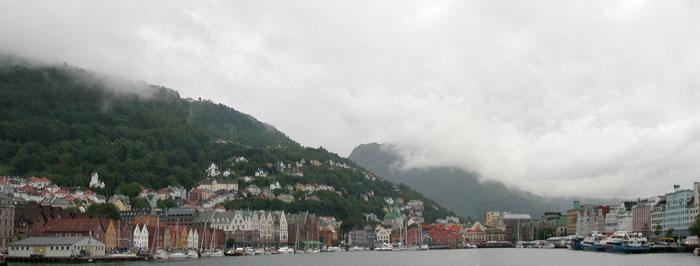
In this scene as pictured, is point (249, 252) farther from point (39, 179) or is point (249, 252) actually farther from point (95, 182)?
point (95, 182)

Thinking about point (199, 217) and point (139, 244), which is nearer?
point (139, 244)

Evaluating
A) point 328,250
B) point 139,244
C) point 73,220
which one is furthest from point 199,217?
point 73,220

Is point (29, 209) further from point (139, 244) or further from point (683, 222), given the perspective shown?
point (683, 222)

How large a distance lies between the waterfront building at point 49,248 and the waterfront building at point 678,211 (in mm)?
108400

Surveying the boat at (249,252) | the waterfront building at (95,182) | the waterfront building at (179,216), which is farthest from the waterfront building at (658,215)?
the waterfront building at (95,182)

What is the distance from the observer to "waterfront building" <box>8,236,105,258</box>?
98375mm

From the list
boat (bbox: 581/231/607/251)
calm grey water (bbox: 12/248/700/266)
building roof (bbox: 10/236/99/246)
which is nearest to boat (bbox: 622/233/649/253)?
calm grey water (bbox: 12/248/700/266)

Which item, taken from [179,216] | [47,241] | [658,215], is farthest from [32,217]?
[658,215]

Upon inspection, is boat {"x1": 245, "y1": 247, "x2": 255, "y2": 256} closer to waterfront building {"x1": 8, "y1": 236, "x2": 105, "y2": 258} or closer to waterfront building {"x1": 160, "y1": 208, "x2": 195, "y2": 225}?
waterfront building {"x1": 160, "y1": 208, "x2": 195, "y2": 225}

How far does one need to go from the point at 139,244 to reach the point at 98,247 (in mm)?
24819

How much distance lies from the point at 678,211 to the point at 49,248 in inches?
4605

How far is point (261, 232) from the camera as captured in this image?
178 meters

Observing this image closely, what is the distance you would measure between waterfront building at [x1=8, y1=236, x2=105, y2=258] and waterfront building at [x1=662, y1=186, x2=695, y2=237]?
10840cm

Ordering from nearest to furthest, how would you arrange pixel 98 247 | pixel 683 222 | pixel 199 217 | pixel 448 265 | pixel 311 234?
pixel 448 265, pixel 98 247, pixel 683 222, pixel 199 217, pixel 311 234
